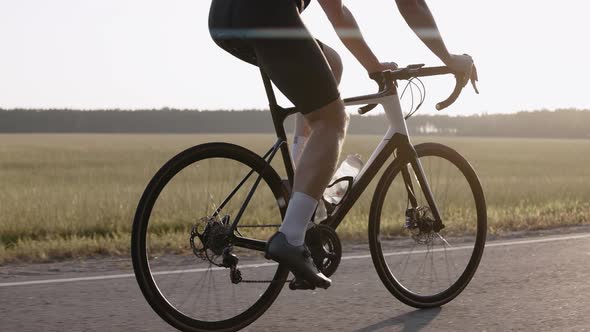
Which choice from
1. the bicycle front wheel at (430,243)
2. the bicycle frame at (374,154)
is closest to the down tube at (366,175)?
the bicycle frame at (374,154)

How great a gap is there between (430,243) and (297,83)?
4.96 ft

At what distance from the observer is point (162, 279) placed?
4.23 meters

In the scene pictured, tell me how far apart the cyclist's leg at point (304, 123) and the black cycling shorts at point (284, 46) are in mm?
530

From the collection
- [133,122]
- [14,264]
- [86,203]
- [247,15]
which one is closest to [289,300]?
[247,15]

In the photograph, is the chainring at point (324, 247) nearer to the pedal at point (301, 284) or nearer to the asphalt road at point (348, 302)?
the pedal at point (301, 284)

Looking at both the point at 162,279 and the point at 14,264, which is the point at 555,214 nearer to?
the point at 14,264

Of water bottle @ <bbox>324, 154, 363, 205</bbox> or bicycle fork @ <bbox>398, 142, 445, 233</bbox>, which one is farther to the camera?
bicycle fork @ <bbox>398, 142, 445, 233</bbox>

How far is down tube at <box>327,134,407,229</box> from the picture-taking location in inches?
173

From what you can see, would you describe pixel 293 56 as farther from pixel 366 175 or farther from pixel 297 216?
pixel 366 175

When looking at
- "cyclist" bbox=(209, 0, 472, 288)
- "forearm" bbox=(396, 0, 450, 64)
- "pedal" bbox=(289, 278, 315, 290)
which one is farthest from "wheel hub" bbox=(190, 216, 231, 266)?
"forearm" bbox=(396, 0, 450, 64)

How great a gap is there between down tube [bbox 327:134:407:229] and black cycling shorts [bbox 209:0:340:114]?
0.72 meters

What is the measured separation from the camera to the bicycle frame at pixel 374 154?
415cm

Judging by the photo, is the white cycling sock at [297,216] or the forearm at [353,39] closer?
the white cycling sock at [297,216]

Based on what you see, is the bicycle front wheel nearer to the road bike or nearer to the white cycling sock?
the road bike
